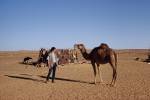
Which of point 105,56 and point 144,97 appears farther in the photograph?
point 105,56

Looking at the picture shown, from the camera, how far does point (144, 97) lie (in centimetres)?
1337

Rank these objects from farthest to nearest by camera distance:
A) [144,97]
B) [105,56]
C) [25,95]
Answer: [105,56] < [25,95] < [144,97]

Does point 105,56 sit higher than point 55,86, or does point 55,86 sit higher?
point 105,56

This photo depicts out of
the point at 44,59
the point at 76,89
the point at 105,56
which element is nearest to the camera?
the point at 76,89

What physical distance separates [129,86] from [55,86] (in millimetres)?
4088

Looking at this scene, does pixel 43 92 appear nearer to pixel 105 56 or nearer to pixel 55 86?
pixel 55 86

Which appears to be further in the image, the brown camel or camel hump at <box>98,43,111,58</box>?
camel hump at <box>98,43,111,58</box>

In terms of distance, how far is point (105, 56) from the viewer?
1731cm

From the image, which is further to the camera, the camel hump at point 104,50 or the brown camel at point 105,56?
the camel hump at point 104,50

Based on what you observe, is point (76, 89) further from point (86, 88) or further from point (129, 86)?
point (129, 86)

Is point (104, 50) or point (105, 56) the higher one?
point (104, 50)

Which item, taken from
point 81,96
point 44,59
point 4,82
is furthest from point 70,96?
point 44,59

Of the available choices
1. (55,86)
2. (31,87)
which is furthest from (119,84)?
(31,87)

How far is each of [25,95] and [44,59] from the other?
1811 cm
